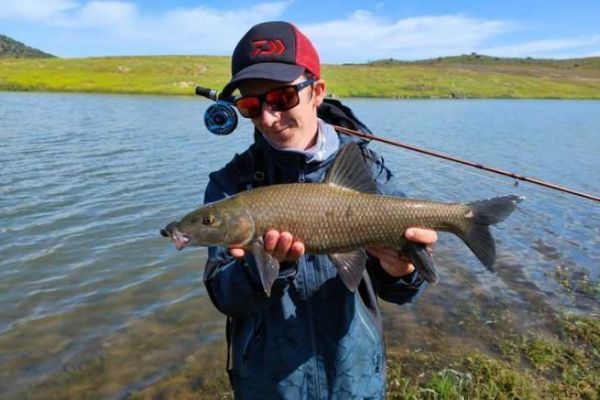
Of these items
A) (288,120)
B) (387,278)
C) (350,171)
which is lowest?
(387,278)

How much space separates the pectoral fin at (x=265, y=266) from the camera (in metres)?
2.73

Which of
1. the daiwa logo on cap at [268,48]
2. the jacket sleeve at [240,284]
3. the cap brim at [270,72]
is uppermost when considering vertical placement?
the daiwa logo on cap at [268,48]

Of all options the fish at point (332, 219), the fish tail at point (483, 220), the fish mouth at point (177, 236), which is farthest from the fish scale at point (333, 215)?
the fish mouth at point (177, 236)

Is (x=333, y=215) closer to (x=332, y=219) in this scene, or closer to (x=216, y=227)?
(x=332, y=219)

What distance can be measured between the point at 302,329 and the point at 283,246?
1.91 feet

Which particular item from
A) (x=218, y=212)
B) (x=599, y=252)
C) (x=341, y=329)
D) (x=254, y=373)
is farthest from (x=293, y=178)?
(x=599, y=252)

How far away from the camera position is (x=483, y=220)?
10.6 feet

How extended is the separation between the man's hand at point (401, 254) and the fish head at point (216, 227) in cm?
76

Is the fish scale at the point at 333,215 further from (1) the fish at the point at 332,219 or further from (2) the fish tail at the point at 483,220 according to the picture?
(2) the fish tail at the point at 483,220

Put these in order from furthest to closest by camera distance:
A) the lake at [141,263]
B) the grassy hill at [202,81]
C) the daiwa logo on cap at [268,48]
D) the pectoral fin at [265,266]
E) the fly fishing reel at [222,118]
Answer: the grassy hill at [202,81]
the lake at [141,263]
the fly fishing reel at [222,118]
the daiwa logo on cap at [268,48]
the pectoral fin at [265,266]

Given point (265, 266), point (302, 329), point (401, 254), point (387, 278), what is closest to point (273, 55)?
point (265, 266)

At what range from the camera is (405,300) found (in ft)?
10.8

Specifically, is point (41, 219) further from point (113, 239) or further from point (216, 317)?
point (216, 317)

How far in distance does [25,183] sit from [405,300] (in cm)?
1471
